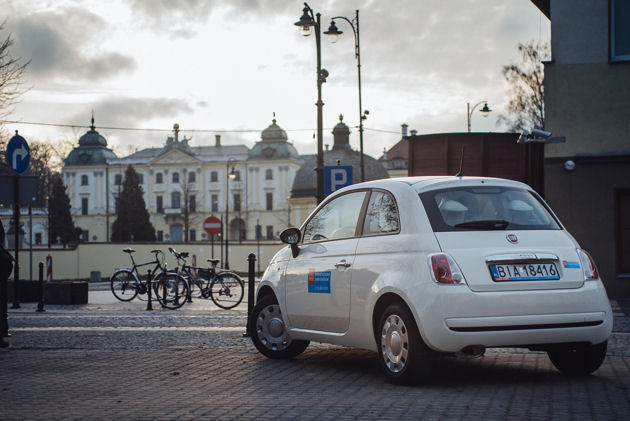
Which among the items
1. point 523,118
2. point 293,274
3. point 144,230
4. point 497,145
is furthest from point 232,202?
point 293,274

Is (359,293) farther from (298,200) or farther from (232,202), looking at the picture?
(232,202)

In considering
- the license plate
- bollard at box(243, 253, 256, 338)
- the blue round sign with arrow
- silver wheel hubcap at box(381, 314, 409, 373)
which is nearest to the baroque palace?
the blue round sign with arrow

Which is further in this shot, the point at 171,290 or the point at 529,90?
the point at 529,90

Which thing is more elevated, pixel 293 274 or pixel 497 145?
pixel 497 145

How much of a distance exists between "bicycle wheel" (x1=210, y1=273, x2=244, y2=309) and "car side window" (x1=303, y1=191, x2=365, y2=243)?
407 inches

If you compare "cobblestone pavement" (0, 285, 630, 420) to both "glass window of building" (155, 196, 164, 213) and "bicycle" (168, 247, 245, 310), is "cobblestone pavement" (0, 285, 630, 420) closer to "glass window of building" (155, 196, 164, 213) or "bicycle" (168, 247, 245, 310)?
"bicycle" (168, 247, 245, 310)

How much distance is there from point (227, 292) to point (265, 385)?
39.3ft

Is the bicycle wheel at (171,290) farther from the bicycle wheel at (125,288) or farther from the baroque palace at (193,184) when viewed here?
the baroque palace at (193,184)

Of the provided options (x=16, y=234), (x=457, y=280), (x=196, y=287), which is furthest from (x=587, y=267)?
(x=196, y=287)

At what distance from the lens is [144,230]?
92062mm

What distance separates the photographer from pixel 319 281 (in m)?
8.08

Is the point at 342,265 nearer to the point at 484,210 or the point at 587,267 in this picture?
the point at 484,210

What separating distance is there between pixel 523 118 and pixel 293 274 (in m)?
43.2

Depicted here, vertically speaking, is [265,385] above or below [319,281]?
below
